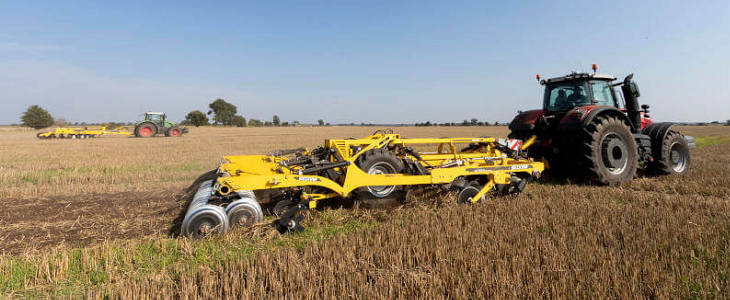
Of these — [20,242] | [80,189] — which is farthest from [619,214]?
[80,189]

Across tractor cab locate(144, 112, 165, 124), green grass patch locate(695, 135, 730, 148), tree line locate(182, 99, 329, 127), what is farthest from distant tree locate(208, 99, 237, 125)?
green grass patch locate(695, 135, 730, 148)

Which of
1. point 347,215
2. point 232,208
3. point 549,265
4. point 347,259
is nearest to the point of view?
point 549,265

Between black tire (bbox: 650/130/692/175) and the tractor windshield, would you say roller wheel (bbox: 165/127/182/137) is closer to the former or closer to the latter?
the tractor windshield

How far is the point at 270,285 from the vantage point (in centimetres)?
228

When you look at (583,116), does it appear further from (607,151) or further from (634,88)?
(634,88)

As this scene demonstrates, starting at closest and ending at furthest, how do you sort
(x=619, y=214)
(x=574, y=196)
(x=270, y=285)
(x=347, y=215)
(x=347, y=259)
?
(x=270, y=285) → (x=347, y=259) → (x=619, y=214) → (x=347, y=215) → (x=574, y=196)

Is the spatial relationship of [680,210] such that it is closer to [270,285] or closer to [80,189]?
[270,285]

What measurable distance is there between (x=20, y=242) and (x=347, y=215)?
Answer: 3.39 meters

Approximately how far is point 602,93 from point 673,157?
2.20 meters

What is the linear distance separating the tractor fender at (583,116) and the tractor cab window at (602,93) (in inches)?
16.6

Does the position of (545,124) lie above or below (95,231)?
above

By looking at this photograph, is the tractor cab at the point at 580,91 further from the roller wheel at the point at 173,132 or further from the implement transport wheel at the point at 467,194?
the roller wheel at the point at 173,132

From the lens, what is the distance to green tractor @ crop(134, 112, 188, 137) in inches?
945

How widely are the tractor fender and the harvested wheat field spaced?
3.74 ft
